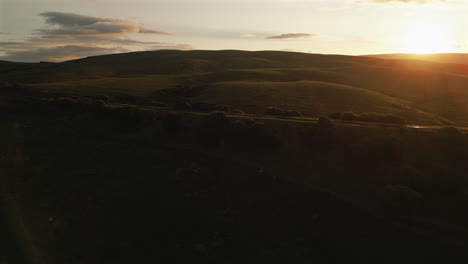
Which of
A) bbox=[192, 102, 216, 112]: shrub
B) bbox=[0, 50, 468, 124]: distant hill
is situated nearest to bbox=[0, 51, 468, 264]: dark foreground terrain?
bbox=[192, 102, 216, 112]: shrub

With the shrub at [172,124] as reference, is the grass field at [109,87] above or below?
above

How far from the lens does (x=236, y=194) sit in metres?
41.5

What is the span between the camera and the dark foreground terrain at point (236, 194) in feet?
106

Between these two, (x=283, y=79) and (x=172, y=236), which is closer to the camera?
(x=172, y=236)

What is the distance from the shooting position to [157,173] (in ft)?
152

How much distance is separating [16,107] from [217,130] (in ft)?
156

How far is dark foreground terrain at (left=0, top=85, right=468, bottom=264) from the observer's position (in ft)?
106

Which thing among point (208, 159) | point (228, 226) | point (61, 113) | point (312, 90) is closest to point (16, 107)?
point (61, 113)

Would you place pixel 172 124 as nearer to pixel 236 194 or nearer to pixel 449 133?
pixel 236 194

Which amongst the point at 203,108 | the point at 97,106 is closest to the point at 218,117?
the point at 203,108

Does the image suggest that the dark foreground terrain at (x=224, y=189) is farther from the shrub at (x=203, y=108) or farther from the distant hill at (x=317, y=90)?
the distant hill at (x=317, y=90)

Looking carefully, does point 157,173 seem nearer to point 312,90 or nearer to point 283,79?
point 312,90

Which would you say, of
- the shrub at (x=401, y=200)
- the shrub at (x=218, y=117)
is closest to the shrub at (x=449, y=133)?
the shrub at (x=401, y=200)

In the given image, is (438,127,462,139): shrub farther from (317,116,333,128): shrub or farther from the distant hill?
the distant hill
